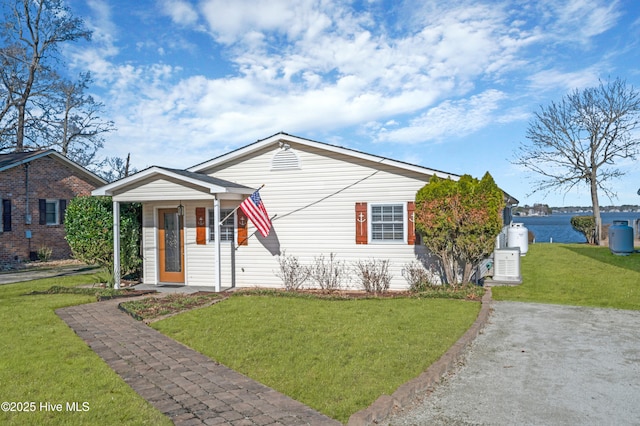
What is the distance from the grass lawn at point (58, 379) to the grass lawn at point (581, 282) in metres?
8.22

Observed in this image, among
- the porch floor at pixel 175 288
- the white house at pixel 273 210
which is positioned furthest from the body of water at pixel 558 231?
the porch floor at pixel 175 288

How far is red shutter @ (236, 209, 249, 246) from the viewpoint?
12.3 m

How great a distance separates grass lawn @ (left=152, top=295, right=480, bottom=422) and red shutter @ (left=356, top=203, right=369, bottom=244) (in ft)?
6.96

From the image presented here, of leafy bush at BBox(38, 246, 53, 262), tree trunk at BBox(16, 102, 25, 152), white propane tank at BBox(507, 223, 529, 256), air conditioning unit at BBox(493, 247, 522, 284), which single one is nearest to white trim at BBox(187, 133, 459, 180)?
air conditioning unit at BBox(493, 247, 522, 284)

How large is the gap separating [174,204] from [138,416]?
914 centimetres

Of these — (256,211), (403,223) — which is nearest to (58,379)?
(256,211)

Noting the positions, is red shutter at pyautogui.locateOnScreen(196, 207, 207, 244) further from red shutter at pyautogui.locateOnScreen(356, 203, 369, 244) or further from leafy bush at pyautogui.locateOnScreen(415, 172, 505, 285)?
leafy bush at pyautogui.locateOnScreen(415, 172, 505, 285)

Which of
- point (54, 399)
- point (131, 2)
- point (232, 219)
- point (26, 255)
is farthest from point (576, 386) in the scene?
Result: point (26, 255)

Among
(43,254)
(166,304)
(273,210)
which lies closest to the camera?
(166,304)

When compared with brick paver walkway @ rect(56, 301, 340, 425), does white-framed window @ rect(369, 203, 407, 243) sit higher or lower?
higher

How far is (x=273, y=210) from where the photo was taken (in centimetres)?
1223

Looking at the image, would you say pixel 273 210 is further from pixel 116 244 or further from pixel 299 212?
pixel 116 244

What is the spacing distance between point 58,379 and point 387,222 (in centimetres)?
809

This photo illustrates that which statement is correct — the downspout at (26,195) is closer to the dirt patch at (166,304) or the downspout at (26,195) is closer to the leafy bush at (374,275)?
the dirt patch at (166,304)
